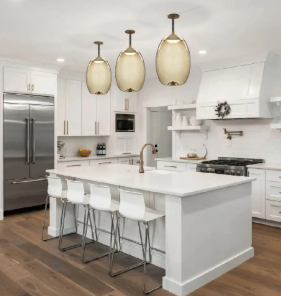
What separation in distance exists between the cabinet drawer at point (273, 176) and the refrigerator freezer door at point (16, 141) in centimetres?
385

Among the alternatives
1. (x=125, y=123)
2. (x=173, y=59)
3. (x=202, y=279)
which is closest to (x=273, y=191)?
(x=202, y=279)

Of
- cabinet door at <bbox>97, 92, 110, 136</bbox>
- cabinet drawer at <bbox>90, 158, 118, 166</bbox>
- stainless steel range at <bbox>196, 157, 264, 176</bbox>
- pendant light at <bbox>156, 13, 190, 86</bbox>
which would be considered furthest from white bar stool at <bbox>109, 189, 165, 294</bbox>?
cabinet door at <bbox>97, 92, 110, 136</bbox>

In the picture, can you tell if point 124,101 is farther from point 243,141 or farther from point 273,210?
point 273,210

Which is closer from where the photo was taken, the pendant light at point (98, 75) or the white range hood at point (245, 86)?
the pendant light at point (98, 75)

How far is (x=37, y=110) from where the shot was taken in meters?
5.64

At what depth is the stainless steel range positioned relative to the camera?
491 cm

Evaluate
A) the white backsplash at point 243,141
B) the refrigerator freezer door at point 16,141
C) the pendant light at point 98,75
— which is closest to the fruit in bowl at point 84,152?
the refrigerator freezer door at point 16,141

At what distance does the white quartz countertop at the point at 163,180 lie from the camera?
114 inches

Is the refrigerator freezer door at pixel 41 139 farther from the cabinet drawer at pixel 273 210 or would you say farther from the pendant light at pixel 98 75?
the cabinet drawer at pixel 273 210

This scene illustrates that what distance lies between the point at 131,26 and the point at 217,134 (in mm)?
2979

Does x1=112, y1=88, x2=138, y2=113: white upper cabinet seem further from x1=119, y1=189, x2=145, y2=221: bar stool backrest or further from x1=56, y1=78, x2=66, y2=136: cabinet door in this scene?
x1=119, y1=189, x2=145, y2=221: bar stool backrest

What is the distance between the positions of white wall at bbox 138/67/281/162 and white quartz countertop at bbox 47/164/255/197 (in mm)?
2130

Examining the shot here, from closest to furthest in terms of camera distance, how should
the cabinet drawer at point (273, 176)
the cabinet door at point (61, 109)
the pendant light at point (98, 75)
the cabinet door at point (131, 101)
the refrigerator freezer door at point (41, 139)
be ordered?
the pendant light at point (98, 75), the cabinet drawer at point (273, 176), the refrigerator freezer door at point (41, 139), the cabinet door at point (61, 109), the cabinet door at point (131, 101)

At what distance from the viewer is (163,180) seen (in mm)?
3359
